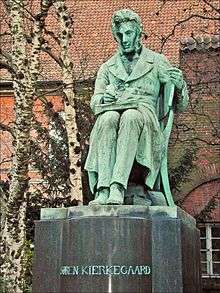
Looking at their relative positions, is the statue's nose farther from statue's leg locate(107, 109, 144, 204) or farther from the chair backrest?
statue's leg locate(107, 109, 144, 204)

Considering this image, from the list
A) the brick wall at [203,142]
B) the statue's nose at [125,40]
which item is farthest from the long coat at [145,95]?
the brick wall at [203,142]

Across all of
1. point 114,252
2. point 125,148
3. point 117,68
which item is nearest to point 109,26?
point 117,68

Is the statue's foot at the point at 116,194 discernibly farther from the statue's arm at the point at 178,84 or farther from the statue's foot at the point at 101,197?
the statue's arm at the point at 178,84

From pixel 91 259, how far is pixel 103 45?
1671 cm

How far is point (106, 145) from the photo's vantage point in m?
6.39

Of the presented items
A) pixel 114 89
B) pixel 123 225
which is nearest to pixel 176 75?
pixel 114 89

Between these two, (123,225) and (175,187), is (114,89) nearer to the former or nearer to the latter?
(123,225)

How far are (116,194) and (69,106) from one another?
5771 mm

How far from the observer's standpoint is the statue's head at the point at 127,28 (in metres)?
6.92

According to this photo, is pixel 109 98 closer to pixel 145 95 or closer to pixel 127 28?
pixel 145 95

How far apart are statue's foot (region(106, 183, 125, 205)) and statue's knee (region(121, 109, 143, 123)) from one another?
0.62 meters

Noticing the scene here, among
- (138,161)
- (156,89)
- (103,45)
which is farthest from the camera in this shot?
(103,45)

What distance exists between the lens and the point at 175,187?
16000 mm

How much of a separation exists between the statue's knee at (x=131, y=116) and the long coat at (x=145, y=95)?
4.1 inches
